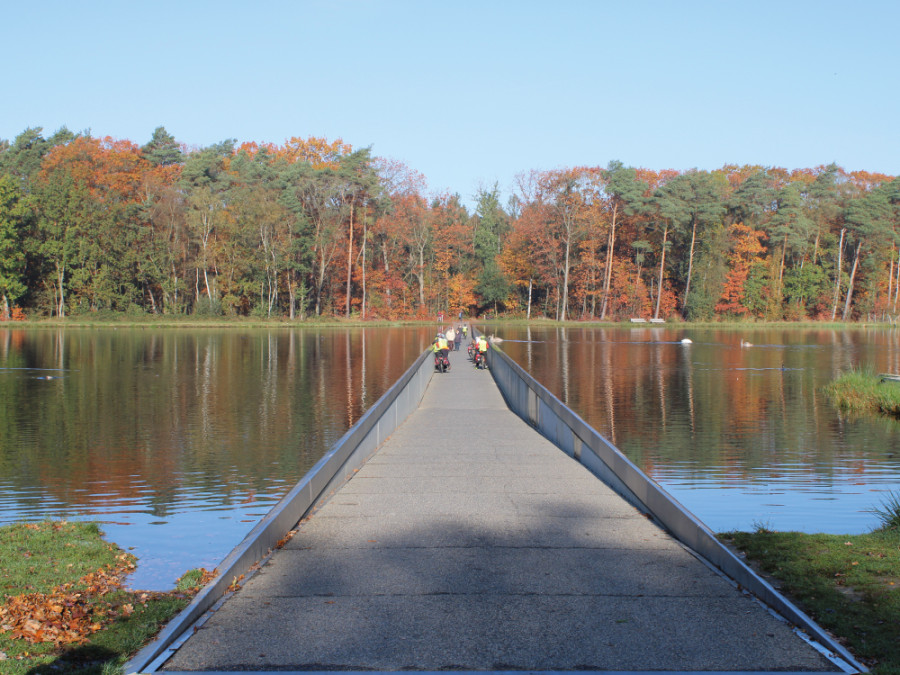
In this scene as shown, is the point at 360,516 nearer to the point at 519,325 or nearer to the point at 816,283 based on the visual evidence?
the point at 519,325

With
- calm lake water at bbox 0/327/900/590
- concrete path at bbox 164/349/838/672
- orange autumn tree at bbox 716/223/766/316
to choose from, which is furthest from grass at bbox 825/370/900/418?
orange autumn tree at bbox 716/223/766/316

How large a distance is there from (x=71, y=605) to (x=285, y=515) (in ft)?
5.76

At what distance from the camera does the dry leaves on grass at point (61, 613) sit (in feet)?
15.9

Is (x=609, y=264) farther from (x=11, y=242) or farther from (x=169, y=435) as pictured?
(x=169, y=435)

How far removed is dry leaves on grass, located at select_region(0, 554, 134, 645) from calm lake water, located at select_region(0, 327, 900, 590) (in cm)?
92

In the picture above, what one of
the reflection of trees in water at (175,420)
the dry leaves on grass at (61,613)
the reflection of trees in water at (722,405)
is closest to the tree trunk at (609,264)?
the reflection of trees in water at (722,405)

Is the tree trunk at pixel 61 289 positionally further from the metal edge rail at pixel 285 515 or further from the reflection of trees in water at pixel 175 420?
the metal edge rail at pixel 285 515

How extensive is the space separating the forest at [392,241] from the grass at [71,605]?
198 ft

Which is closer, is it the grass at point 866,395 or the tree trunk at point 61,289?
the grass at point 866,395

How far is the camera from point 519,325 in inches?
2943

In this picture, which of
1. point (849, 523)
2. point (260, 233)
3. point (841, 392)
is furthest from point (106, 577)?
point (260, 233)

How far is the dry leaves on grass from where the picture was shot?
484 cm

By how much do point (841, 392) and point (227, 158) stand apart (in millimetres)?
69710

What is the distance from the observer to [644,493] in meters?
7.79
